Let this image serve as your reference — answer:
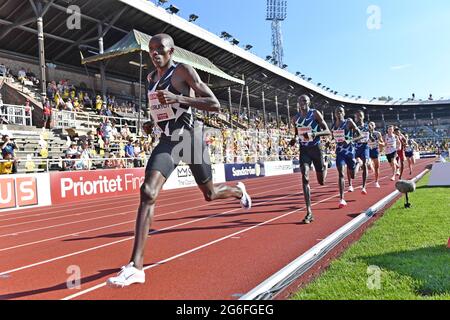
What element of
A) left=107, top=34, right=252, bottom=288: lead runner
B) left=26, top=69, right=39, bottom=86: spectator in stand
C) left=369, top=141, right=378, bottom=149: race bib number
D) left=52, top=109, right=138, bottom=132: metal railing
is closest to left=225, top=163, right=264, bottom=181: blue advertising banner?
left=52, top=109, right=138, bottom=132: metal railing

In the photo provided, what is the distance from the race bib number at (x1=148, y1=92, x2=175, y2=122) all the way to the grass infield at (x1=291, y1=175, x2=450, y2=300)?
2.17m

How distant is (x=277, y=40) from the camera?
82.9 metres

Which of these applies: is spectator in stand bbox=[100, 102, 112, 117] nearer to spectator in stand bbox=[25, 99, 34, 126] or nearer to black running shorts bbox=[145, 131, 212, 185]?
spectator in stand bbox=[25, 99, 34, 126]

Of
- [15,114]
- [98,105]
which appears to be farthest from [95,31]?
[15,114]

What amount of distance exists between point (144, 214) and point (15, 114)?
18841mm

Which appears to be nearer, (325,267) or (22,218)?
(325,267)

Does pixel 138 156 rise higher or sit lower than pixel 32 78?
lower

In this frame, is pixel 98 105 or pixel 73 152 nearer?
pixel 73 152

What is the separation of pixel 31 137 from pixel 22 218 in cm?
873

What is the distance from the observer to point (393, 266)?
14.8 ft

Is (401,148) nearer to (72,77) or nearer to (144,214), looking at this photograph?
(144,214)

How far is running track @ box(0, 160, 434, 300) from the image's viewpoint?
430cm

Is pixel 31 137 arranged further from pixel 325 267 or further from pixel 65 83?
pixel 325 267
